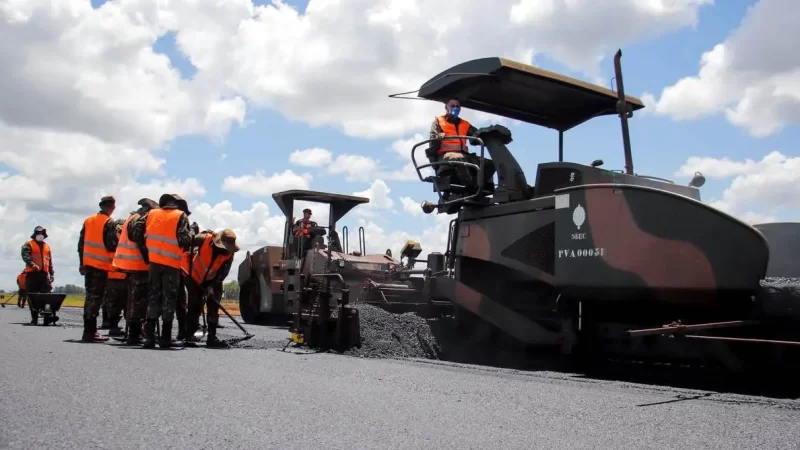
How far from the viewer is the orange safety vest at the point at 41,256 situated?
13.4 m

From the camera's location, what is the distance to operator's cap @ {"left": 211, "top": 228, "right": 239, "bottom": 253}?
8711mm

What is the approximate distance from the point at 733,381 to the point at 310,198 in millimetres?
9623

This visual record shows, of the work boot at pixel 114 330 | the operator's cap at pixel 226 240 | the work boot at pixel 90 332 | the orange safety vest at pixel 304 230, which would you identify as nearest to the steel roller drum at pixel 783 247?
the operator's cap at pixel 226 240

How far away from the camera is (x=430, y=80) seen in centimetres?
746

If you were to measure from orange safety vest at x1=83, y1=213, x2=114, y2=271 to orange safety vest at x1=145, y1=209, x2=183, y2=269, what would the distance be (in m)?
1.75

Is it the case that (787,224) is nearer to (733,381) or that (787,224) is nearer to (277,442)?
(733,381)

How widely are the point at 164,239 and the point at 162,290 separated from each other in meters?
0.58

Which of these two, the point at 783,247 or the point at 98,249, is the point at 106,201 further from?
the point at 783,247

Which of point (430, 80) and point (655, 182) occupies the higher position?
point (430, 80)

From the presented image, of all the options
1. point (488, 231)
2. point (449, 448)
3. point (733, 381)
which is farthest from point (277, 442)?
point (488, 231)

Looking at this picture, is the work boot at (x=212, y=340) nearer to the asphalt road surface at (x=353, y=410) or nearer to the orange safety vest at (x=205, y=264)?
the orange safety vest at (x=205, y=264)

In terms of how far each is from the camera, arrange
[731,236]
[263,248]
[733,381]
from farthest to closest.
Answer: [263,248] < [733,381] < [731,236]

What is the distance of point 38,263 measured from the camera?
533 inches

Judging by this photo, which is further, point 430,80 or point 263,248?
point 263,248
